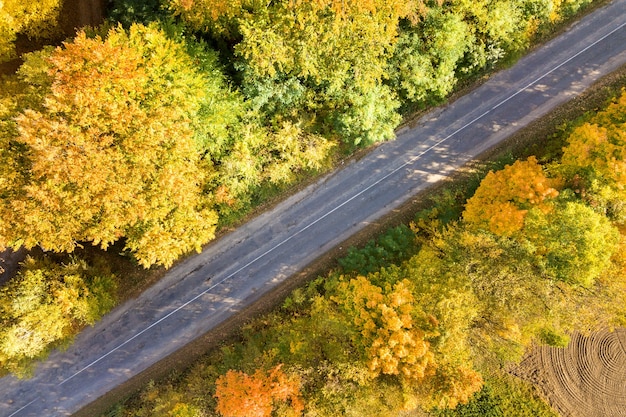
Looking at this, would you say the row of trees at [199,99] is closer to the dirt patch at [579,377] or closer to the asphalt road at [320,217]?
the asphalt road at [320,217]

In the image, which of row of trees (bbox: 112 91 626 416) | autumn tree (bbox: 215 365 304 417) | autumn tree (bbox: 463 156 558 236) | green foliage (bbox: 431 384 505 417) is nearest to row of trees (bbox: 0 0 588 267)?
autumn tree (bbox: 463 156 558 236)

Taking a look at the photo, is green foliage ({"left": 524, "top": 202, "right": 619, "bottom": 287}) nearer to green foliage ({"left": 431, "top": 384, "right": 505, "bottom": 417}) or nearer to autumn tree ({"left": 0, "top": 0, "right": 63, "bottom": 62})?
green foliage ({"left": 431, "top": 384, "right": 505, "bottom": 417})

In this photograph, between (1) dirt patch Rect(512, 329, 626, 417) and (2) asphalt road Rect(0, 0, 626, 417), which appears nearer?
(1) dirt patch Rect(512, 329, 626, 417)

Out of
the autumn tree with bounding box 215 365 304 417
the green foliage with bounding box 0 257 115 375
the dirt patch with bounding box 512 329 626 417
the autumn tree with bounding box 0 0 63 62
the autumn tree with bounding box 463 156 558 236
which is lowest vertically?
the dirt patch with bounding box 512 329 626 417

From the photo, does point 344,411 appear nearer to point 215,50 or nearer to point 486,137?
point 486,137

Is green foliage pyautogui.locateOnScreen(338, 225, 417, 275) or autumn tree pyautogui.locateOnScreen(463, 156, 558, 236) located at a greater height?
autumn tree pyautogui.locateOnScreen(463, 156, 558, 236)
